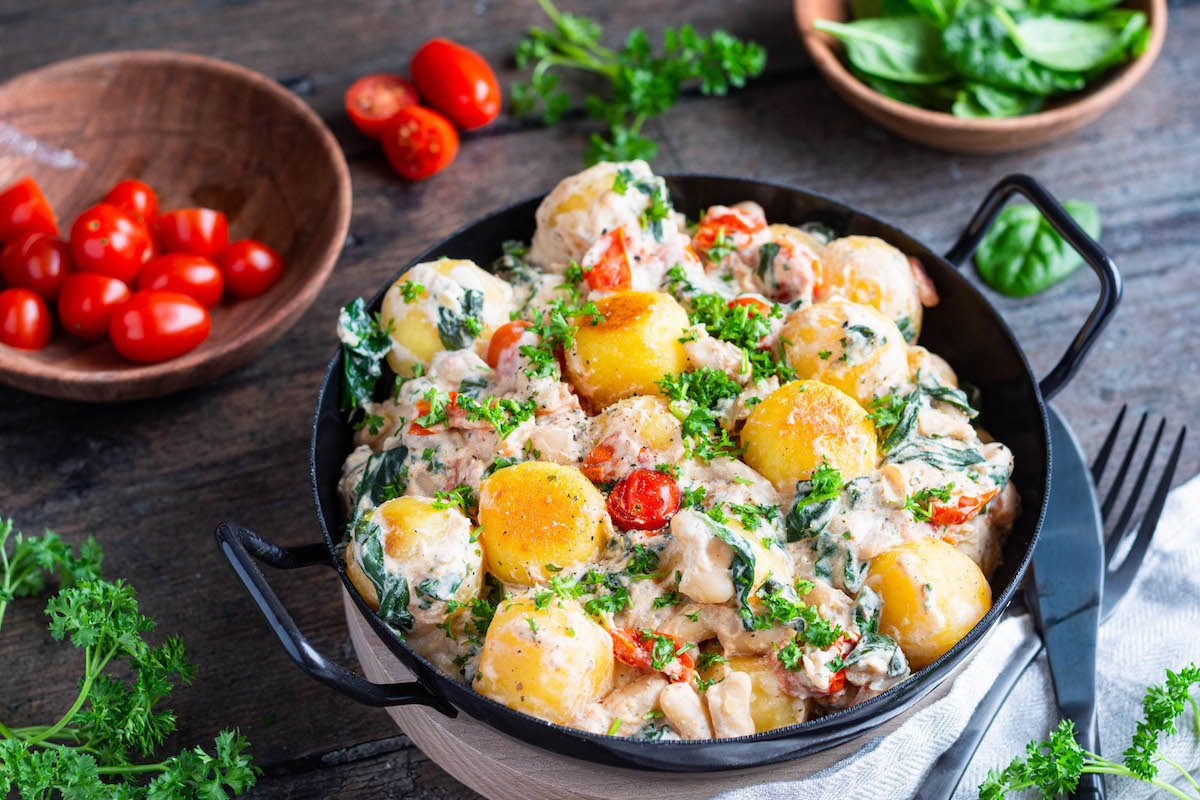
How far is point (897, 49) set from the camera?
362 cm

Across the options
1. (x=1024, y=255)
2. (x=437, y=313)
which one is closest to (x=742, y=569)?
(x=437, y=313)

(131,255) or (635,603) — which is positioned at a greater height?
(635,603)

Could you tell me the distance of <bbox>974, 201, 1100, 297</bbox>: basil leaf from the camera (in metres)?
3.35

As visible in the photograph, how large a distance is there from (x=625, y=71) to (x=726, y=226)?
1.22 metres

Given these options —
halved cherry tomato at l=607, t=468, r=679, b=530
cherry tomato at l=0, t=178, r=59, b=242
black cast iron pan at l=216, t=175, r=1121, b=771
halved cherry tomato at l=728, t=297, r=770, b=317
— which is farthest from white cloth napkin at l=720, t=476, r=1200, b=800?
cherry tomato at l=0, t=178, r=59, b=242

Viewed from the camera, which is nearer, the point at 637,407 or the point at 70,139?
the point at 637,407

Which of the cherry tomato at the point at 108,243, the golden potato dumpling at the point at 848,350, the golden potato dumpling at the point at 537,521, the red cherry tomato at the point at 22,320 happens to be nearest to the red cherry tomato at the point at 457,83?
the cherry tomato at the point at 108,243

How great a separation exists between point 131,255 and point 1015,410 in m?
2.64

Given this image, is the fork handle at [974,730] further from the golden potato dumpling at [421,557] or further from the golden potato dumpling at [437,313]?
the golden potato dumpling at [437,313]

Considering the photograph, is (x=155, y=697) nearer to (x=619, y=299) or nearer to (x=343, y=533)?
(x=343, y=533)

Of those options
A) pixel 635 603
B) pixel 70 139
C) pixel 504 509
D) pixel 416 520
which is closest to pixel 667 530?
pixel 635 603

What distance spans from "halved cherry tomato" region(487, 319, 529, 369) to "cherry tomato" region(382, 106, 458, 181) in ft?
4.31

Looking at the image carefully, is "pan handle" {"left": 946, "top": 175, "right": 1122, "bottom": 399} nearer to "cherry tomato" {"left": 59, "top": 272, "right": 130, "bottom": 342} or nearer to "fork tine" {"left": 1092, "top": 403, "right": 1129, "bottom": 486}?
"fork tine" {"left": 1092, "top": 403, "right": 1129, "bottom": 486}

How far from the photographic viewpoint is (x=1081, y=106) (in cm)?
342
